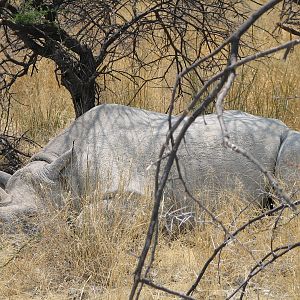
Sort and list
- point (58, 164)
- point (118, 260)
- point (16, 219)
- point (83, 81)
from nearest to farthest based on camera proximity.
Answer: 1. point (118, 260)
2. point (16, 219)
3. point (58, 164)
4. point (83, 81)

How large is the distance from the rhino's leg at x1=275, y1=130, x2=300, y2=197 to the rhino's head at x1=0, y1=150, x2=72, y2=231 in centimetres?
152

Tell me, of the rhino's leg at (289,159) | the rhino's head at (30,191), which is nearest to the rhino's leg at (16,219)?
the rhino's head at (30,191)

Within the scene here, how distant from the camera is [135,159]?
220 inches

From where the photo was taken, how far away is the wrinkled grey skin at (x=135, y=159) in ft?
17.6

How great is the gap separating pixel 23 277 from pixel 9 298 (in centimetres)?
23

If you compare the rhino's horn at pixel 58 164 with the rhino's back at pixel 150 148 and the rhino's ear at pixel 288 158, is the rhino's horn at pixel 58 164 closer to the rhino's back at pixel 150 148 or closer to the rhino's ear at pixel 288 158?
the rhino's back at pixel 150 148

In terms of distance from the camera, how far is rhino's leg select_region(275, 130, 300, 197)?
5.46 meters

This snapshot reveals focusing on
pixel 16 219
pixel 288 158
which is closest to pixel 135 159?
pixel 16 219

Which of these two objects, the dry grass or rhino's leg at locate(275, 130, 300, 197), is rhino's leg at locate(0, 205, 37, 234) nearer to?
the dry grass

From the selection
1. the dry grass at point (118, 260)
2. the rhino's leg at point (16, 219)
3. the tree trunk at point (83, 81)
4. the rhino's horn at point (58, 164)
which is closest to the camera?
the dry grass at point (118, 260)

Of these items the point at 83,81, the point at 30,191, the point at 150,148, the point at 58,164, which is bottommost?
the point at 30,191

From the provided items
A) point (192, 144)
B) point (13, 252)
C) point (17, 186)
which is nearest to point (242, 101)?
point (192, 144)

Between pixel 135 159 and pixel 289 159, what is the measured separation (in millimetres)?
1118

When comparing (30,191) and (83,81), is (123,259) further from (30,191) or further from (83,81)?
(83,81)
